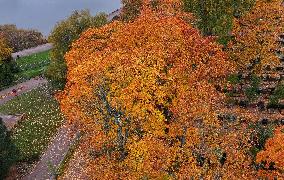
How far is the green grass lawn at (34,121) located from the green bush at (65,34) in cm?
675

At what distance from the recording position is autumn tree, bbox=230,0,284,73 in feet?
273

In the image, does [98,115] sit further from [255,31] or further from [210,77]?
[255,31]

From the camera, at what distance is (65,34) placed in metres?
93.9

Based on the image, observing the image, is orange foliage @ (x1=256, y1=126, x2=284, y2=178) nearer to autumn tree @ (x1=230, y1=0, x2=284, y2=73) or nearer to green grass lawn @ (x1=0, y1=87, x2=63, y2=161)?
autumn tree @ (x1=230, y1=0, x2=284, y2=73)

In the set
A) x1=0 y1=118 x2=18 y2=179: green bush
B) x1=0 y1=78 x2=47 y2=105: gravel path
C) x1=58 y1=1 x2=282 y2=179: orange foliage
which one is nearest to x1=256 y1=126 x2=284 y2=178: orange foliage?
x1=58 y1=1 x2=282 y2=179: orange foliage

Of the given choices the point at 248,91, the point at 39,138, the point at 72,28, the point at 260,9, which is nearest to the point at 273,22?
the point at 260,9

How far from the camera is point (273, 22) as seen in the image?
289 feet

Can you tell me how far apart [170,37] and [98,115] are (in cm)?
1709

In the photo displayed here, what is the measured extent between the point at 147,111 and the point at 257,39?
29688 millimetres

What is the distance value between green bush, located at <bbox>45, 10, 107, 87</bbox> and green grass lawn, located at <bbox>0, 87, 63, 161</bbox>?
6.75 meters

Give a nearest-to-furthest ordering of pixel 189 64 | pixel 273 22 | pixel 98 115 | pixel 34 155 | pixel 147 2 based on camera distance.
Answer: pixel 98 115 < pixel 189 64 < pixel 34 155 < pixel 273 22 < pixel 147 2

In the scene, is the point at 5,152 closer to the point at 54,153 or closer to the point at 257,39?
the point at 54,153

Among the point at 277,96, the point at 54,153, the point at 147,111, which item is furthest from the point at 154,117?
the point at 277,96

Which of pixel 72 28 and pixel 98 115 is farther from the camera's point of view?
pixel 72 28
